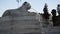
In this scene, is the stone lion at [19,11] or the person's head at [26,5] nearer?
the stone lion at [19,11]

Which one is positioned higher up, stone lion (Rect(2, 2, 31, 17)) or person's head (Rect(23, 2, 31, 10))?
person's head (Rect(23, 2, 31, 10))

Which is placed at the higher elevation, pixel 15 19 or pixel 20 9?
pixel 20 9

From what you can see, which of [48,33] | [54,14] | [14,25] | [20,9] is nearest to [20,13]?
[20,9]

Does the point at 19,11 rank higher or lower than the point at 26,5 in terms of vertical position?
lower

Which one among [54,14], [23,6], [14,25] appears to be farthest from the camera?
[54,14]

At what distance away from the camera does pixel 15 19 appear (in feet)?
38.2

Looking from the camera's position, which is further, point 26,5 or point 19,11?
point 26,5

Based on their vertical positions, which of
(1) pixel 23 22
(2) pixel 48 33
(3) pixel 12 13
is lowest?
(2) pixel 48 33

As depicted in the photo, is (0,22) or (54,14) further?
(54,14)

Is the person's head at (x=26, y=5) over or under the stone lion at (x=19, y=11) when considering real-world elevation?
over

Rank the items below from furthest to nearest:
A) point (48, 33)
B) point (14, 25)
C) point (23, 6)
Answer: point (23, 6) < point (14, 25) < point (48, 33)

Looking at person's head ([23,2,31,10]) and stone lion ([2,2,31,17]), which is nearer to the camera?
stone lion ([2,2,31,17])

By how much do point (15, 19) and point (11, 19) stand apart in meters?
0.33

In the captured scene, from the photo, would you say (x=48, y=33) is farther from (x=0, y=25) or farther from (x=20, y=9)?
(x=0, y=25)
